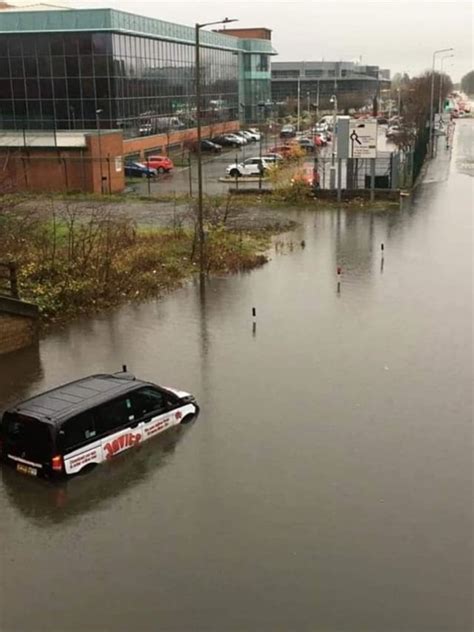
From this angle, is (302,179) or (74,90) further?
(74,90)

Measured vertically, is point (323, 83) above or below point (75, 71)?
above

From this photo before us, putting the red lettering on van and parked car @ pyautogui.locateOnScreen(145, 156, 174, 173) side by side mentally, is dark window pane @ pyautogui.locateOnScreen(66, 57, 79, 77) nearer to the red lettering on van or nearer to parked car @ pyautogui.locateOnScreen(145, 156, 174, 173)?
parked car @ pyautogui.locateOnScreen(145, 156, 174, 173)

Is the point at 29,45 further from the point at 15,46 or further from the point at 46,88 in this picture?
the point at 46,88

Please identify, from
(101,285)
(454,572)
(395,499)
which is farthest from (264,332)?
(454,572)

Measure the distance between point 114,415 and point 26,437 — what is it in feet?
4.64

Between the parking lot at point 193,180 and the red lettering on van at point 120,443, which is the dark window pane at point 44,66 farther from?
the red lettering on van at point 120,443

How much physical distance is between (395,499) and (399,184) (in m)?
33.8

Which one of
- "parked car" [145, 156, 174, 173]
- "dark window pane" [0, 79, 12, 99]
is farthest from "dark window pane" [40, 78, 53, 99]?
"parked car" [145, 156, 174, 173]

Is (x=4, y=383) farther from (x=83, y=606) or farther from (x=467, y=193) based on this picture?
(x=467, y=193)

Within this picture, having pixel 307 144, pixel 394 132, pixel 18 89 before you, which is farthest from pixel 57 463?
pixel 394 132

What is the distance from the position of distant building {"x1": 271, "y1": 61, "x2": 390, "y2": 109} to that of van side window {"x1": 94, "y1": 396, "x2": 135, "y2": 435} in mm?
106004

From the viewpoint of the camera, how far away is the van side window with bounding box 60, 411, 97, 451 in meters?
11.2

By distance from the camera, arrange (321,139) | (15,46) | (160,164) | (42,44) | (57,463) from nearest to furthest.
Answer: (57,463) → (42,44) → (15,46) → (160,164) → (321,139)

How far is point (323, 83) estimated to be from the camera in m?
155
